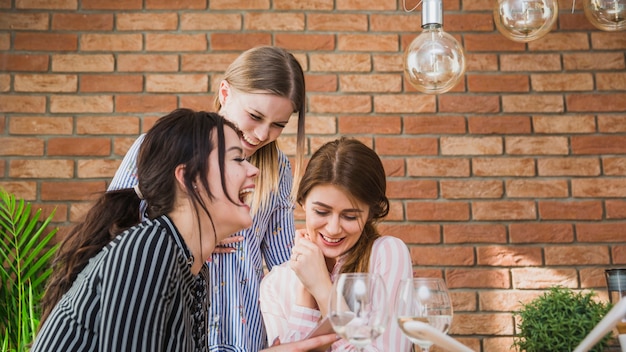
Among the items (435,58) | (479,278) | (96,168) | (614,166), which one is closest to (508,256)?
(479,278)

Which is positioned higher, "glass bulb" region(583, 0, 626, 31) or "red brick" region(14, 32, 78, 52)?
"red brick" region(14, 32, 78, 52)

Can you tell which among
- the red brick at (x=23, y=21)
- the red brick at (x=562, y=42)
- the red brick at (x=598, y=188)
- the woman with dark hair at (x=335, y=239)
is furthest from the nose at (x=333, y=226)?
the red brick at (x=23, y=21)

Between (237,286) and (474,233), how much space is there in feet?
4.41

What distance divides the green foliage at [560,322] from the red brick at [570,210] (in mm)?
574

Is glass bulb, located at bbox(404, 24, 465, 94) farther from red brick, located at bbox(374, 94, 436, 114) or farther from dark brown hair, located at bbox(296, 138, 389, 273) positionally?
red brick, located at bbox(374, 94, 436, 114)

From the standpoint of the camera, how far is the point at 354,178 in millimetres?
1840

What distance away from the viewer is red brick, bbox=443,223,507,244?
2.81m

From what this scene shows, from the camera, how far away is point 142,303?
112 centimetres

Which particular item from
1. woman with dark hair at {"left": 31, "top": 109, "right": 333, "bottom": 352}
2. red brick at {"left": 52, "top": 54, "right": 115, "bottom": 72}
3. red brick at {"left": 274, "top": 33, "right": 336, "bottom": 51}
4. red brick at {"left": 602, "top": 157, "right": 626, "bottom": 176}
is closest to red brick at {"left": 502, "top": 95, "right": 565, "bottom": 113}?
red brick at {"left": 602, "top": 157, "right": 626, "bottom": 176}

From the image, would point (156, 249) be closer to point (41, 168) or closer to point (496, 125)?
point (41, 168)

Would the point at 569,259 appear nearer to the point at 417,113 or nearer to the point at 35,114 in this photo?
the point at 417,113

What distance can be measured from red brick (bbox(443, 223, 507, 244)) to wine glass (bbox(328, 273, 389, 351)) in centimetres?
181

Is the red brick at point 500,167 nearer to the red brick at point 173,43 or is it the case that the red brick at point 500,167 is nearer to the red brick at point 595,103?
the red brick at point 595,103

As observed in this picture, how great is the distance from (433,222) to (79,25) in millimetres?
1666
